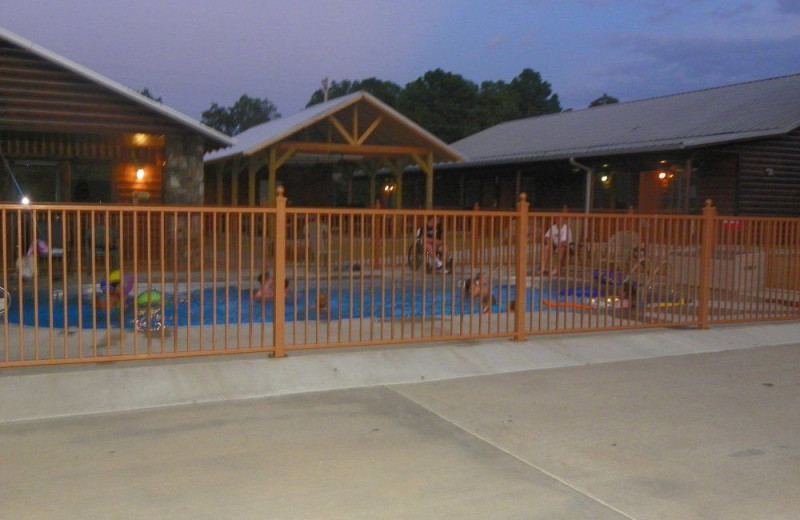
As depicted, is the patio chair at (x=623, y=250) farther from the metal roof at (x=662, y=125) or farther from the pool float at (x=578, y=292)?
the metal roof at (x=662, y=125)

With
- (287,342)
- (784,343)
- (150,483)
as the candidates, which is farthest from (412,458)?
(784,343)

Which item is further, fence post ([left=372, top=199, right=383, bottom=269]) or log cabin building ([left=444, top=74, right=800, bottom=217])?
log cabin building ([left=444, top=74, right=800, bottom=217])

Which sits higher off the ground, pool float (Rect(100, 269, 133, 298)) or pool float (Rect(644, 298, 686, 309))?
pool float (Rect(100, 269, 133, 298))

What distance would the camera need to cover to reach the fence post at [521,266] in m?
9.66

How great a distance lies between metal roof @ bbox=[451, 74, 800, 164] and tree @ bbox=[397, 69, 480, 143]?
2643 cm

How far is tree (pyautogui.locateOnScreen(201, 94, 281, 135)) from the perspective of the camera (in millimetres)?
82625

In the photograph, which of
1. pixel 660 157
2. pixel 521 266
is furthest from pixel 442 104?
pixel 521 266

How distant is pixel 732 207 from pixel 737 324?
10.8 m

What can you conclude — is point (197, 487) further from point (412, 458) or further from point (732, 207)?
point (732, 207)

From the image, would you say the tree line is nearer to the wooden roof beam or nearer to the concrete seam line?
the wooden roof beam

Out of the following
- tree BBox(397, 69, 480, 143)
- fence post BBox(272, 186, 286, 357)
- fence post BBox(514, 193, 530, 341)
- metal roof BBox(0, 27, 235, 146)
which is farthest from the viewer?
tree BBox(397, 69, 480, 143)

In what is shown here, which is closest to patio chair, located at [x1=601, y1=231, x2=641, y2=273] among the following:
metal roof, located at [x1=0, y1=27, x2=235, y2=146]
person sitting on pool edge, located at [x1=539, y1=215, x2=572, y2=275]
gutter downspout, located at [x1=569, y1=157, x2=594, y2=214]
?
person sitting on pool edge, located at [x1=539, y1=215, x2=572, y2=275]

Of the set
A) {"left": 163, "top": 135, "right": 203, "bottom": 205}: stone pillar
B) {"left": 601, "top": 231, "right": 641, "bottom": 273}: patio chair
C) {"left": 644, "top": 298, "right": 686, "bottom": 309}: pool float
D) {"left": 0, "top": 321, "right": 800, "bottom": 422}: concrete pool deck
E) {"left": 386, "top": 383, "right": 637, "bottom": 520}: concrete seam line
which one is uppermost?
{"left": 163, "top": 135, "right": 203, "bottom": 205}: stone pillar

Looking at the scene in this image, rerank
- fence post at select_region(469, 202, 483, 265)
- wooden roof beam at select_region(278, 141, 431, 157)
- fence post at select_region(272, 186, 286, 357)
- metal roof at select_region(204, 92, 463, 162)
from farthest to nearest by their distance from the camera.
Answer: wooden roof beam at select_region(278, 141, 431, 157) → metal roof at select_region(204, 92, 463, 162) → fence post at select_region(469, 202, 483, 265) → fence post at select_region(272, 186, 286, 357)
